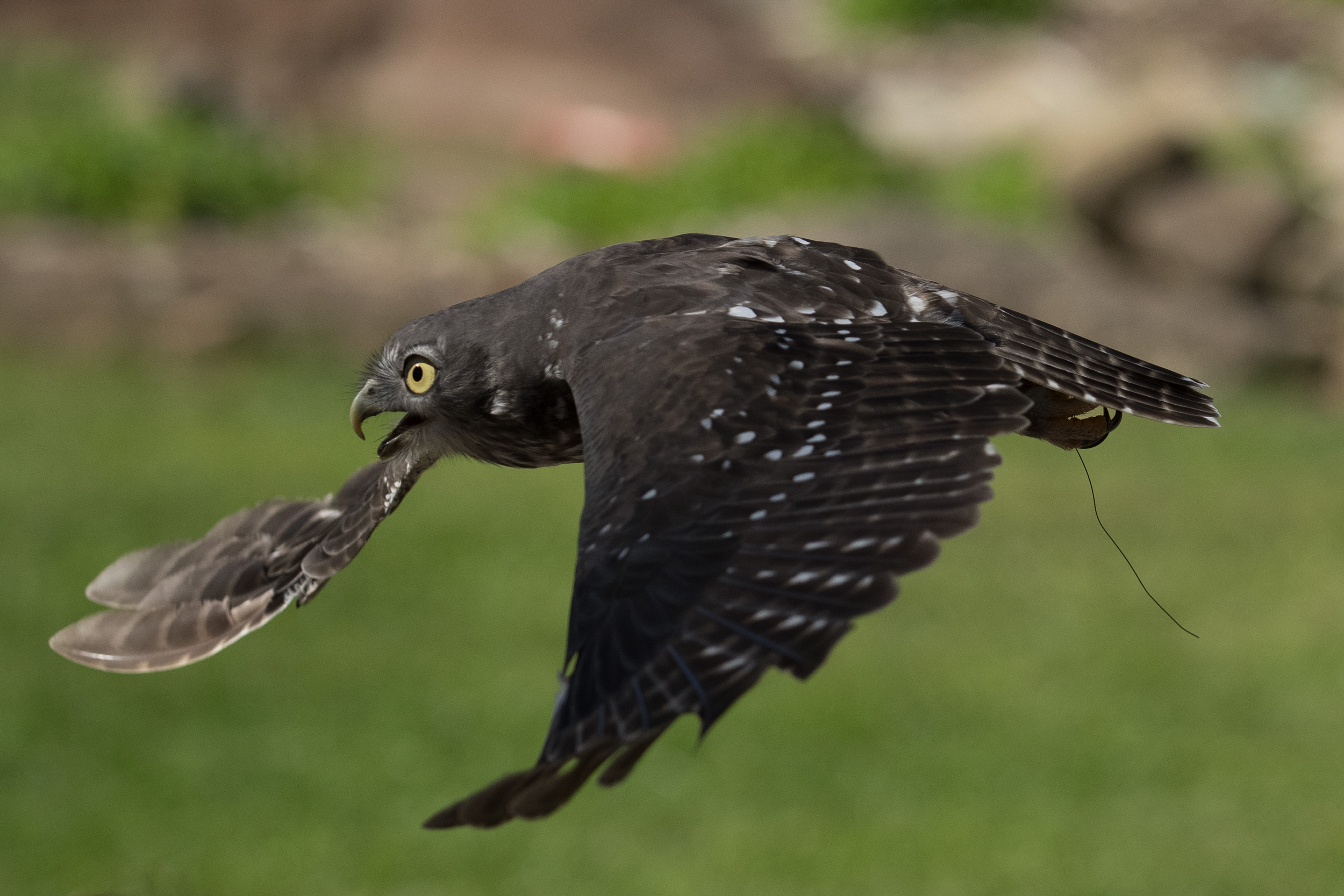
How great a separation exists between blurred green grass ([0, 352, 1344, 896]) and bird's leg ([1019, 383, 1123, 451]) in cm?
327

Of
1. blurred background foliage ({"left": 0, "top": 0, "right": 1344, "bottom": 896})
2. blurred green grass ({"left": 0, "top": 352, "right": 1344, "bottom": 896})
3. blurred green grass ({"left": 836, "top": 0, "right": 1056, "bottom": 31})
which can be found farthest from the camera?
blurred green grass ({"left": 836, "top": 0, "right": 1056, "bottom": 31})

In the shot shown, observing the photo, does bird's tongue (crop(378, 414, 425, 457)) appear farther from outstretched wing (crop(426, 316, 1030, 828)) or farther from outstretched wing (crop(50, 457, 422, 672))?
outstretched wing (crop(426, 316, 1030, 828))

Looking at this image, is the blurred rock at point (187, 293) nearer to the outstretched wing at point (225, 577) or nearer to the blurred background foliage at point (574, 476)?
the blurred background foliage at point (574, 476)

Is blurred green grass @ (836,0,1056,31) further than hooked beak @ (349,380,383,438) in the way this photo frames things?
Yes

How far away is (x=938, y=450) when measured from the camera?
2.20 meters

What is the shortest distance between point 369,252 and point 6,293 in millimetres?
2699

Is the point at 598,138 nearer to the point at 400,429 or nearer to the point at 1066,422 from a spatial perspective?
the point at 1066,422

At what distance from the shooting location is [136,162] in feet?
42.1

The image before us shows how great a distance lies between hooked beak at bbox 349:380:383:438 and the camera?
2.55 meters

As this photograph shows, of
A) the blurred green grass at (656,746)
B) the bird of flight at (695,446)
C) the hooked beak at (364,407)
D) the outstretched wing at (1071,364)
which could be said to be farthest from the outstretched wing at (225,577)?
the blurred green grass at (656,746)

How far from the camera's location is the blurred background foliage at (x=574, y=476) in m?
7.46

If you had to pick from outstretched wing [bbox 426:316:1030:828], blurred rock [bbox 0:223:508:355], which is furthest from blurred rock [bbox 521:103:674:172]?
outstretched wing [bbox 426:316:1030:828]

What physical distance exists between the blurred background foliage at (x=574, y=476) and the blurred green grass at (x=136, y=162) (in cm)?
5

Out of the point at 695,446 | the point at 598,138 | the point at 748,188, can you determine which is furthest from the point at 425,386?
the point at 598,138
